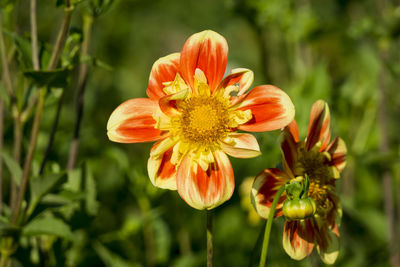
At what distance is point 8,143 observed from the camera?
213 centimetres

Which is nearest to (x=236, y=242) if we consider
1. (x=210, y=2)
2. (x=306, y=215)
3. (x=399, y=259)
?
(x=399, y=259)

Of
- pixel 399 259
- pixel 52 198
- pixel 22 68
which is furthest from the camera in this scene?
pixel 399 259

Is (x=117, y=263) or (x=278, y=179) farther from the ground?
(x=278, y=179)

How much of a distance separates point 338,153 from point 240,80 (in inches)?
11.1

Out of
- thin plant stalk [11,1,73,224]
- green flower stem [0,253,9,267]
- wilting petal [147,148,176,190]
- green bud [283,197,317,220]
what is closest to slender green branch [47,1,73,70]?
thin plant stalk [11,1,73,224]

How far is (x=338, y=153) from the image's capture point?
1.09 m

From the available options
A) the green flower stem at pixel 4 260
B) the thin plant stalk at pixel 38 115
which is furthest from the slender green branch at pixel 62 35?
the green flower stem at pixel 4 260

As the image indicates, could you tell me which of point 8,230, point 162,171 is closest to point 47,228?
point 8,230

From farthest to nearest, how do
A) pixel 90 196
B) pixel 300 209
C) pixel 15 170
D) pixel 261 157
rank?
pixel 261 157, pixel 90 196, pixel 15 170, pixel 300 209

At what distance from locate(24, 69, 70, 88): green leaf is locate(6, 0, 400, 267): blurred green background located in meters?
0.11

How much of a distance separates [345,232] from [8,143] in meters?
1.43

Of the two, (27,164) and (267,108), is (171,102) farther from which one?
(27,164)

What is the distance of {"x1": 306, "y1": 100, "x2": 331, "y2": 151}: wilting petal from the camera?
1.03 meters

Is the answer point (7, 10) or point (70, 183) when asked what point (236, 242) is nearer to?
point (70, 183)
